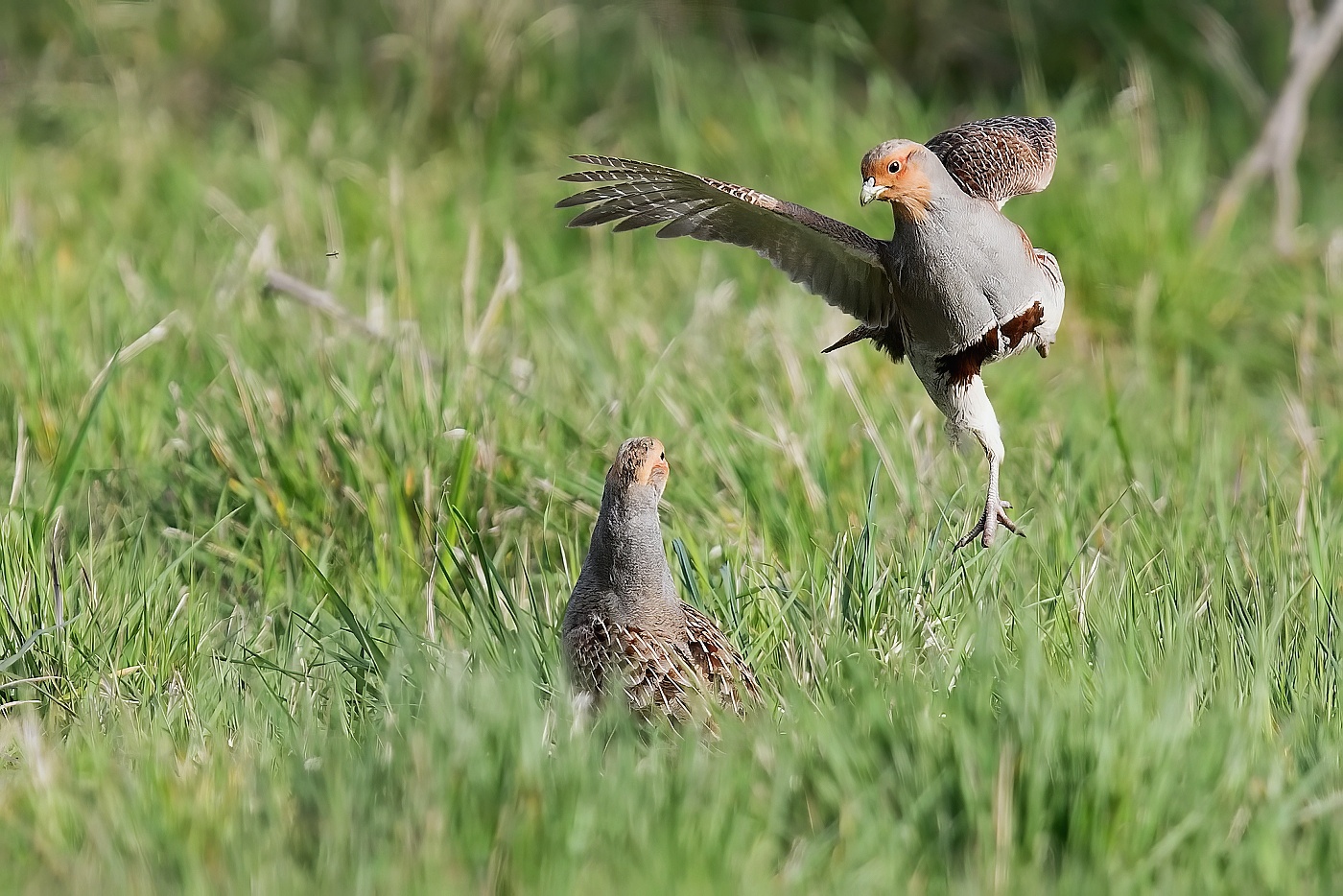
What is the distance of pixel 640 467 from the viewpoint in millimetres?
3350

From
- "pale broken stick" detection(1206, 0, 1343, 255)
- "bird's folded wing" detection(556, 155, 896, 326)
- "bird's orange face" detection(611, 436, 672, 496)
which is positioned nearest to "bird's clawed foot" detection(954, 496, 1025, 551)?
"bird's folded wing" detection(556, 155, 896, 326)

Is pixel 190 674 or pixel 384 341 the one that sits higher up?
pixel 384 341

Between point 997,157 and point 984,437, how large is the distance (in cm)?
69

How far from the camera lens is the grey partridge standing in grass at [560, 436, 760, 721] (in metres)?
3.18

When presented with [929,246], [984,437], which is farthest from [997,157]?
[984,437]

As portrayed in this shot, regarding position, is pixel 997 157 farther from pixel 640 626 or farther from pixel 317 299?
pixel 317 299

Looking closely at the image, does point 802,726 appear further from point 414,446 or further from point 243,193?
point 243,193

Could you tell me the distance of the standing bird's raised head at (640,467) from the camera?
11.0 feet

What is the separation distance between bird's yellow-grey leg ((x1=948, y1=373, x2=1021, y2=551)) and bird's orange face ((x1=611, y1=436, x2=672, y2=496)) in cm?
76

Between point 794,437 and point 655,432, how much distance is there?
1.70ft

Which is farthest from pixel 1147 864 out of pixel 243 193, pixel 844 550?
pixel 243 193

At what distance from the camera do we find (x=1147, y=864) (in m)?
2.63

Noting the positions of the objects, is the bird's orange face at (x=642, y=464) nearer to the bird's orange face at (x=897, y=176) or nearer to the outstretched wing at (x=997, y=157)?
the bird's orange face at (x=897, y=176)

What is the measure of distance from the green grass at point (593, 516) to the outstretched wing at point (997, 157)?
751 millimetres
